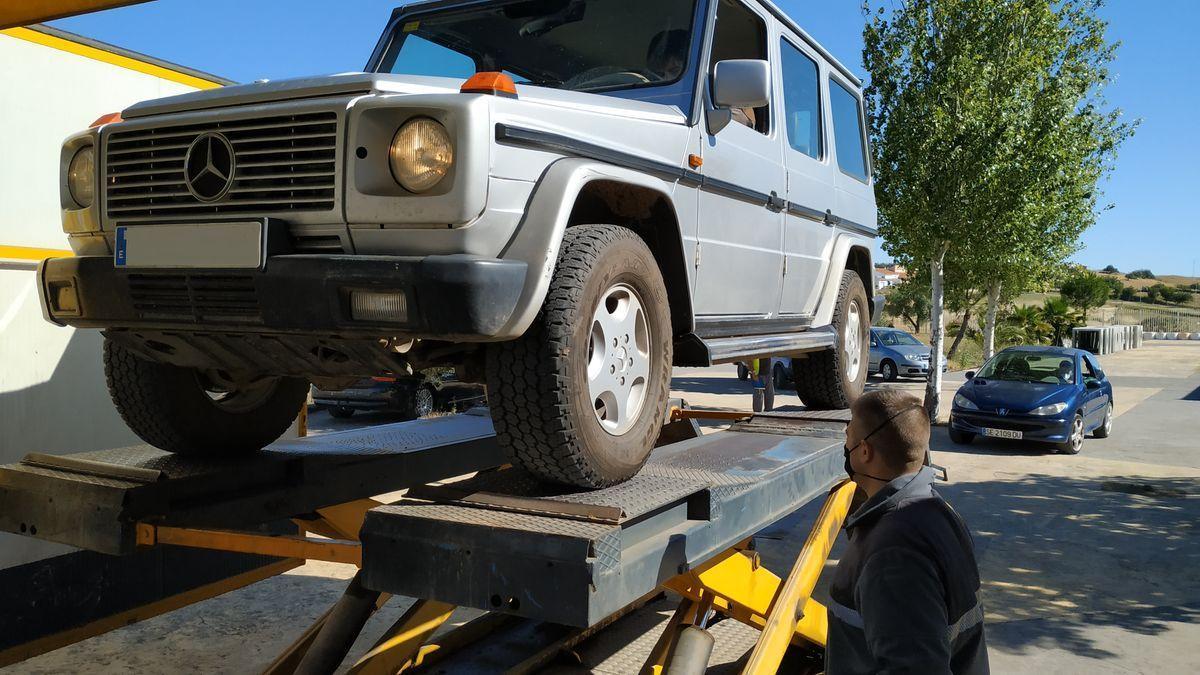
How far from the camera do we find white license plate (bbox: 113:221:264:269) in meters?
2.58

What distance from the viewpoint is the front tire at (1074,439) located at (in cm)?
1320

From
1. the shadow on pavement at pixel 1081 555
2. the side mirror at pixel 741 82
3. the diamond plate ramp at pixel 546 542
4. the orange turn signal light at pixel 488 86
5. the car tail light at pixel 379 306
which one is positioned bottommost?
the shadow on pavement at pixel 1081 555

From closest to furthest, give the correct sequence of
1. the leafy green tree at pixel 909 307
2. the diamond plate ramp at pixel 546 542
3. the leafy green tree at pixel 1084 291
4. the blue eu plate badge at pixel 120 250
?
the diamond plate ramp at pixel 546 542 → the blue eu plate badge at pixel 120 250 → the leafy green tree at pixel 1084 291 → the leafy green tree at pixel 909 307

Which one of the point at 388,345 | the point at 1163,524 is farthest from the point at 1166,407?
the point at 388,345

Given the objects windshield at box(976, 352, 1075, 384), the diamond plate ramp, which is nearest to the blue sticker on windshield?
the diamond plate ramp

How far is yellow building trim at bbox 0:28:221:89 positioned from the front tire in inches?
471

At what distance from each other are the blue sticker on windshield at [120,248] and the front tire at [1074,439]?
13078 millimetres

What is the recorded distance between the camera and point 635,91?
366 centimetres

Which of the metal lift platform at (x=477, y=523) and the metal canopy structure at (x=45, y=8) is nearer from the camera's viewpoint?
the metal lift platform at (x=477, y=523)

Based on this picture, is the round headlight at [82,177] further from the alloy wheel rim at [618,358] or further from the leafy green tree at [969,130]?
the leafy green tree at [969,130]

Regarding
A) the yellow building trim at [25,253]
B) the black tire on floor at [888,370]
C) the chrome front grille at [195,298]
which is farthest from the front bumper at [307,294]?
the black tire on floor at [888,370]

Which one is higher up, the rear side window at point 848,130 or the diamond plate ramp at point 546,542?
the rear side window at point 848,130

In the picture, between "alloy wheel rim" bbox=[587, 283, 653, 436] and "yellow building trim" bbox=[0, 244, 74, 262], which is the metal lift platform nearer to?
"alloy wheel rim" bbox=[587, 283, 653, 436]

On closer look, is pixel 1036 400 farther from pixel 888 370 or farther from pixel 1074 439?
pixel 888 370
